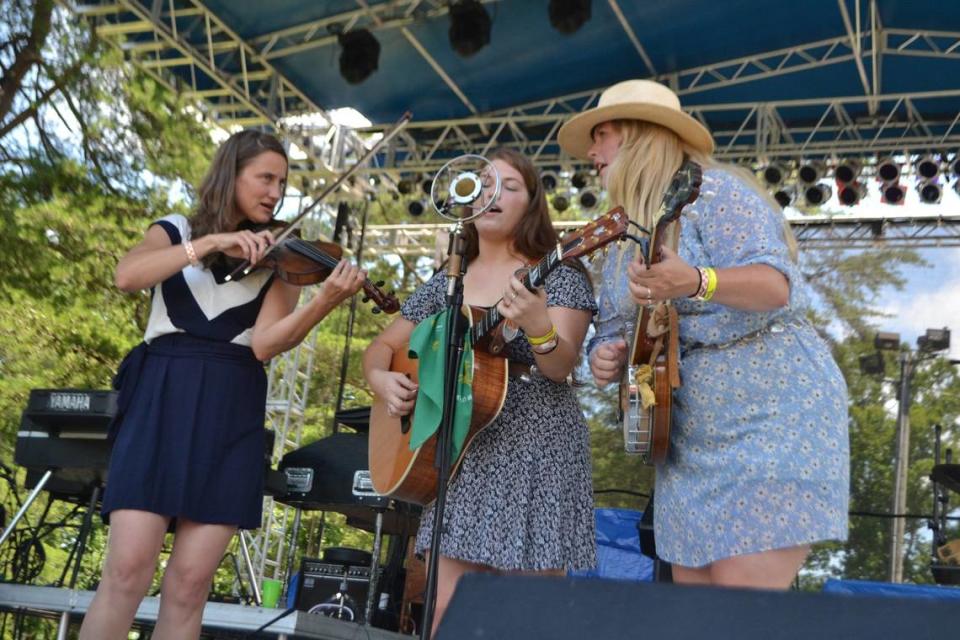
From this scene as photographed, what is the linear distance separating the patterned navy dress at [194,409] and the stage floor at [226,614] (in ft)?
2.09

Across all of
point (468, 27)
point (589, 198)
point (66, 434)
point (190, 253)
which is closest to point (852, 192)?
point (589, 198)

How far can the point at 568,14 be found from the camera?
7.95 metres

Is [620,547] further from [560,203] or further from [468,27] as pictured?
[560,203]

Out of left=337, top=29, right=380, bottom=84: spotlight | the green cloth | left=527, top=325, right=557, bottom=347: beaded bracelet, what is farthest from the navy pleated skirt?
left=337, top=29, right=380, bottom=84: spotlight

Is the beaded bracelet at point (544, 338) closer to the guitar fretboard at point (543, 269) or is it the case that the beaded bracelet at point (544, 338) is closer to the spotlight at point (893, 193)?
the guitar fretboard at point (543, 269)

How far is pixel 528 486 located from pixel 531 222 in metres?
0.79

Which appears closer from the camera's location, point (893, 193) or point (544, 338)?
point (544, 338)

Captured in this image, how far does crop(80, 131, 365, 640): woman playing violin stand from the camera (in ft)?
9.45

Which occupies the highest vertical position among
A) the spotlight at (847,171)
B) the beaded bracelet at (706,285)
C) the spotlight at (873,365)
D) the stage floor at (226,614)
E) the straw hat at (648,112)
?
the spotlight at (847,171)

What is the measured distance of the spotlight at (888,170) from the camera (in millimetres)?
9391

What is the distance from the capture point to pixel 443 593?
279 centimetres

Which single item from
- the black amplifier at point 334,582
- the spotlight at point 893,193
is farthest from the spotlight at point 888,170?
the black amplifier at point 334,582

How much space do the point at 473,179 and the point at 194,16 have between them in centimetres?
702

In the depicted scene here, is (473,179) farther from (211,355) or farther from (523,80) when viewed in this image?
(523,80)
